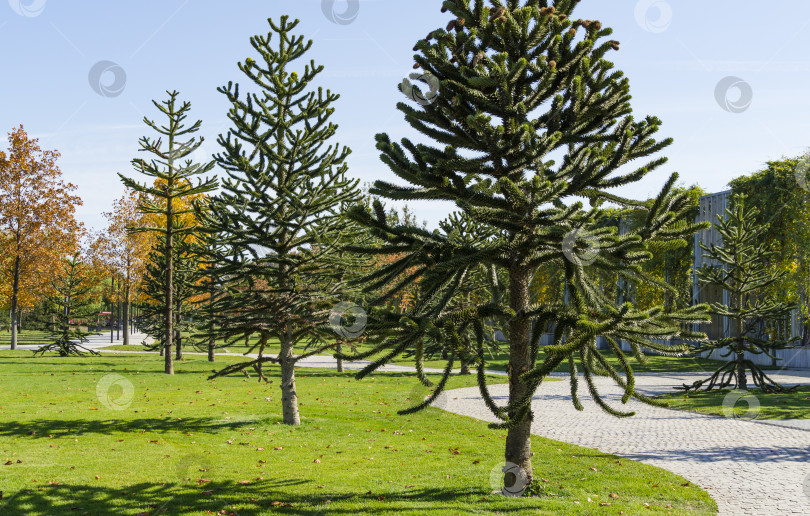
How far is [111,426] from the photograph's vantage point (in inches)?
454

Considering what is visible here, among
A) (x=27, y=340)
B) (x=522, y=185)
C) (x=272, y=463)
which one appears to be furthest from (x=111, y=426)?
(x=27, y=340)

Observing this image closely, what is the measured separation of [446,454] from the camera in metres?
10.0

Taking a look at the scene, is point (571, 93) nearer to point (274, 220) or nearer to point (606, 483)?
point (606, 483)

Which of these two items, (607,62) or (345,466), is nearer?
(607,62)

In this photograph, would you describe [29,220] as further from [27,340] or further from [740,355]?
[740,355]

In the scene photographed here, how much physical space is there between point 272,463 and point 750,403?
13.6 m

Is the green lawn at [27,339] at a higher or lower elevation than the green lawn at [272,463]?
lower

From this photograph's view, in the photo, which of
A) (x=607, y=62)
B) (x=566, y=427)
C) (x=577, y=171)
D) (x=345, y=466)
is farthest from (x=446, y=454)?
(x=607, y=62)

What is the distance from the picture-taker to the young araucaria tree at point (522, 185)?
5715mm

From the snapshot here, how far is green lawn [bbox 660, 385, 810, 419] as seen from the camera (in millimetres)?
14352

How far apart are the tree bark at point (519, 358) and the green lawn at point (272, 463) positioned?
1.66 ft

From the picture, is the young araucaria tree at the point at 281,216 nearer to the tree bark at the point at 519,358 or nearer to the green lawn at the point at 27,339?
the tree bark at the point at 519,358

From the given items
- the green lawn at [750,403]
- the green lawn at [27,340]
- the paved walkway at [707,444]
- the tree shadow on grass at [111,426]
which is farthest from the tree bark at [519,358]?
the green lawn at [27,340]

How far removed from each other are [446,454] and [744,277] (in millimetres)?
13314
